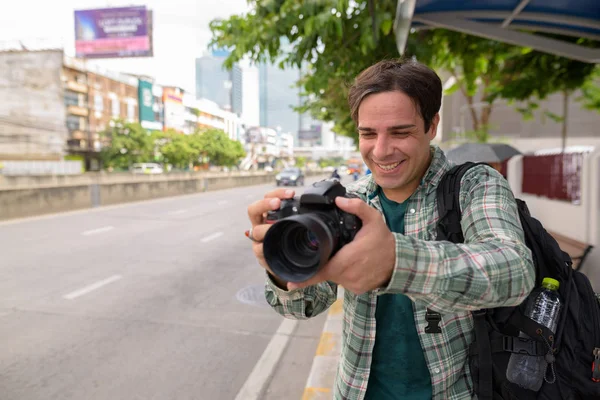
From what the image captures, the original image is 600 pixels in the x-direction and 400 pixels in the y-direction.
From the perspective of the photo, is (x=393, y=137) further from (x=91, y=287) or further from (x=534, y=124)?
(x=534, y=124)

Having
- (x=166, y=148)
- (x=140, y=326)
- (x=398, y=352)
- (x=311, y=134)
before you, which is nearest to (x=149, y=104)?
(x=166, y=148)

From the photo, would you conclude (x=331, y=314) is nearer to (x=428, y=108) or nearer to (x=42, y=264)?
(x=428, y=108)

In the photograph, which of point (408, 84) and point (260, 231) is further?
point (408, 84)

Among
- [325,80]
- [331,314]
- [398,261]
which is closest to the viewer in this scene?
[398,261]

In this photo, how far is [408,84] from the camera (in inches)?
52.6

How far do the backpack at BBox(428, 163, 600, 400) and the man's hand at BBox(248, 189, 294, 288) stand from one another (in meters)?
0.50

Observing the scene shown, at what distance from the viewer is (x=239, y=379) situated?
4.41 meters

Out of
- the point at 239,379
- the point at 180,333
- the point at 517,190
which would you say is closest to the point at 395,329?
the point at 239,379

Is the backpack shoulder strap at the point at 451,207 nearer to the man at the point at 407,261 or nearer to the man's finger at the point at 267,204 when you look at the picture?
the man at the point at 407,261

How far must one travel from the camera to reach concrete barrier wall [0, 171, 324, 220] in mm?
15706

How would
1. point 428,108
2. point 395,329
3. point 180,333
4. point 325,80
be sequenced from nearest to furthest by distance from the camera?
point 428,108
point 395,329
point 180,333
point 325,80

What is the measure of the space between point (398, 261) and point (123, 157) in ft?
178

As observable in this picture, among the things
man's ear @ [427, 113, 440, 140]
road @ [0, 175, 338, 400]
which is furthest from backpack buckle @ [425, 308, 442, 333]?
road @ [0, 175, 338, 400]

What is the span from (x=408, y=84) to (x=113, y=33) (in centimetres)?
6207
